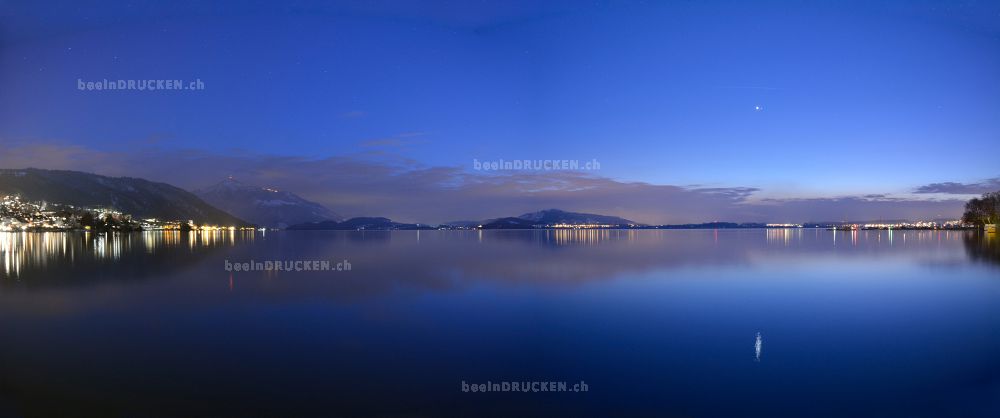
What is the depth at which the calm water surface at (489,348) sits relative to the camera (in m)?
9.75

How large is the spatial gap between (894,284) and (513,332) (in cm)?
2393

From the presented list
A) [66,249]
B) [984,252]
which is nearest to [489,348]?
[66,249]

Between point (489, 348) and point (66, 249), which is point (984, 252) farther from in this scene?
point (66, 249)

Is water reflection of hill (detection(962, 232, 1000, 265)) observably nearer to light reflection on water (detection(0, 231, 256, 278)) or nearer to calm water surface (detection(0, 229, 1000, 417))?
calm water surface (detection(0, 229, 1000, 417))

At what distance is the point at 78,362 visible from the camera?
11.8 m

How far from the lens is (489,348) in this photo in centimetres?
1388

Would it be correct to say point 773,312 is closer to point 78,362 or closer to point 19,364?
point 78,362

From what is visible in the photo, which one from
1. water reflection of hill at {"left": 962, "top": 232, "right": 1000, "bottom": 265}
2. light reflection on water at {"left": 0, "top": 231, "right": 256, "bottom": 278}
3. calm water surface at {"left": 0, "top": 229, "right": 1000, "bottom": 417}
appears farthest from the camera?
water reflection of hill at {"left": 962, "top": 232, "right": 1000, "bottom": 265}

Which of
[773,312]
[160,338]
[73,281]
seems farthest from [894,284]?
[73,281]

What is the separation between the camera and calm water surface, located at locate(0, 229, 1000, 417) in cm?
975

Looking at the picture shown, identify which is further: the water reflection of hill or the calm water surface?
the water reflection of hill

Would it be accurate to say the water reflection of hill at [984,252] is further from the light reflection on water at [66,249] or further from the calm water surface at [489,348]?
the light reflection on water at [66,249]

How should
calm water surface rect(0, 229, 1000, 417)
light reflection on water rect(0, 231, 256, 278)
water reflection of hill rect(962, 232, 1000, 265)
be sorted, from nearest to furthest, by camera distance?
calm water surface rect(0, 229, 1000, 417), light reflection on water rect(0, 231, 256, 278), water reflection of hill rect(962, 232, 1000, 265)

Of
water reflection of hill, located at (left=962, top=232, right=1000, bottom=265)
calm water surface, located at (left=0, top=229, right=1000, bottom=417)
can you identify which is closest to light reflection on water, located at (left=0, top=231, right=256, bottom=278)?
calm water surface, located at (left=0, top=229, right=1000, bottom=417)
